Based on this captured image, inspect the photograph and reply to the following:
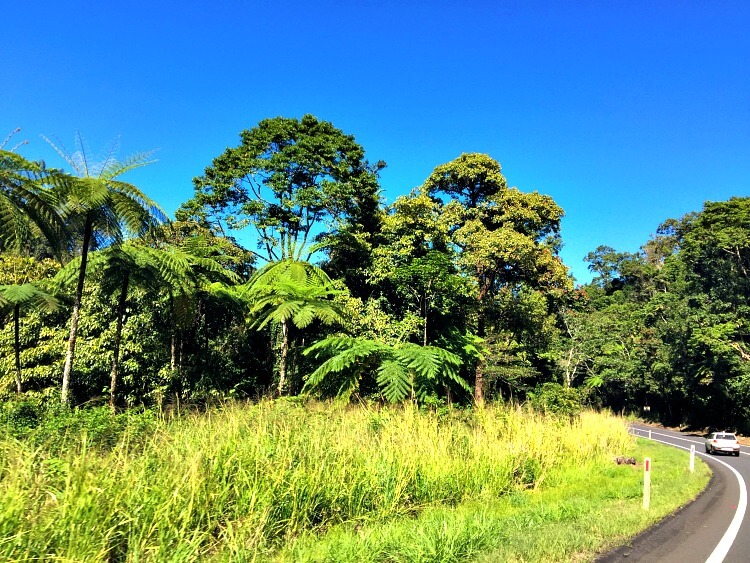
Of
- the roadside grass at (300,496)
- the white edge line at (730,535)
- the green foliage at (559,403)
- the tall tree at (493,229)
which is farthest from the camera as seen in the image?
the tall tree at (493,229)

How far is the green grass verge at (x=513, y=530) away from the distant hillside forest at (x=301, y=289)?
188 inches

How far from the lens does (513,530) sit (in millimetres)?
6074

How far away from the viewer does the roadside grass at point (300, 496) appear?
4.09m

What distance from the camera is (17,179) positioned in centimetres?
835

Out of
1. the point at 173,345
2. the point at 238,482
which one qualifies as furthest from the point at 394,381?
the point at 173,345


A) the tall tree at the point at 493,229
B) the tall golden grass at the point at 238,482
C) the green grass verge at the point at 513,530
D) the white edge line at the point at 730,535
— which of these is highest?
the tall tree at the point at 493,229

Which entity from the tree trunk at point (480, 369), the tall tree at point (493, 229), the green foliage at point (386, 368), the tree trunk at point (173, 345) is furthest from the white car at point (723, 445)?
the tree trunk at point (173, 345)

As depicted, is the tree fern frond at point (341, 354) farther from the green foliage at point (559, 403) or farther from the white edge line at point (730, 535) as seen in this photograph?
the white edge line at point (730, 535)

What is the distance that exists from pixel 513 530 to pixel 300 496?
9.59 feet

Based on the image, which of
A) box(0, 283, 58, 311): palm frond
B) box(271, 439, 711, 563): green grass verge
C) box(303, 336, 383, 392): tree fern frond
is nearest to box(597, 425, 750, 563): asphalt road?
box(271, 439, 711, 563): green grass verge

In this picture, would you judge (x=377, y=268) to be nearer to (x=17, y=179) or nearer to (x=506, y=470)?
(x=506, y=470)

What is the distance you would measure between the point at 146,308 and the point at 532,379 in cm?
2573

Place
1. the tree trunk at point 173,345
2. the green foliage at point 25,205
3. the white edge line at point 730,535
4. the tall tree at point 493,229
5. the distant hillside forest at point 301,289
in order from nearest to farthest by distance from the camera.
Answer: the white edge line at point 730,535 < the green foliage at point 25,205 < the distant hillside forest at point 301,289 < the tree trunk at point 173,345 < the tall tree at point 493,229

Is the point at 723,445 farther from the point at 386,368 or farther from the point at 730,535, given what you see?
the point at 386,368
